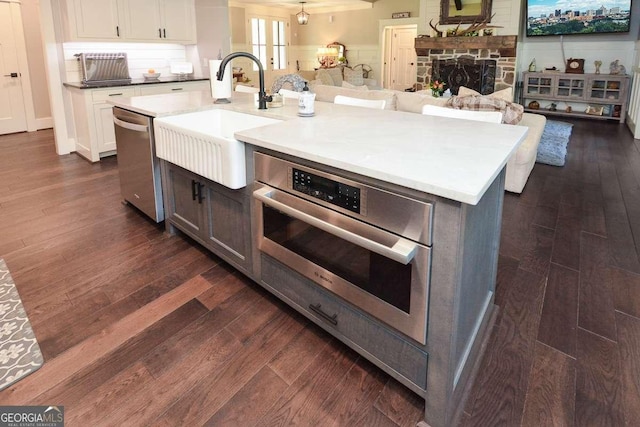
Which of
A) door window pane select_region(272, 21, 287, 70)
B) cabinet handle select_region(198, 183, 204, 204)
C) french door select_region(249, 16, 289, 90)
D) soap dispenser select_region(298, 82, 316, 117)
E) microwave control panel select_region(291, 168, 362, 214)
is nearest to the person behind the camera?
microwave control panel select_region(291, 168, 362, 214)

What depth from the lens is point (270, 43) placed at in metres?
11.2

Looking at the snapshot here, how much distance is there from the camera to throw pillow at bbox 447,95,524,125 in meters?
3.84

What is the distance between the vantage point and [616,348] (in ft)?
6.09

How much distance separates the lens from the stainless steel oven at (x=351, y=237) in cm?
133

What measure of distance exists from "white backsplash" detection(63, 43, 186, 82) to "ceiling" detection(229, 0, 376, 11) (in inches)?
173

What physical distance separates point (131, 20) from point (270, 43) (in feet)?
21.0

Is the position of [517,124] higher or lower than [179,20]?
lower

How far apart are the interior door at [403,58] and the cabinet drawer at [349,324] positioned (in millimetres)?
9592

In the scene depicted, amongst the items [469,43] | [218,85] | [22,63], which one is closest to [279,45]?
[469,43]

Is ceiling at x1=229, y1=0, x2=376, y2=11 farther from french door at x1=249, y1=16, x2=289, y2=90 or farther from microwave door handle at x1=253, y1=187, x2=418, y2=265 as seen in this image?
microwave door handle at x1=253, y1=187, x2=418, y2=265

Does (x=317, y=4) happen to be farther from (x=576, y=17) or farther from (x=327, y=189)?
(x=327, y=189)

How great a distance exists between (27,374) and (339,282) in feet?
4.26

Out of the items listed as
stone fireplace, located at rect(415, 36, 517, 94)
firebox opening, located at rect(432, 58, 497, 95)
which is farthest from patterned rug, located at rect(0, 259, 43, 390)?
firebox opening, located at rect(432, 58, 497, 95)

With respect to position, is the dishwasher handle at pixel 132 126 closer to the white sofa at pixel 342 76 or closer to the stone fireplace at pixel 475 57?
the white sofa at pixel 342 76
